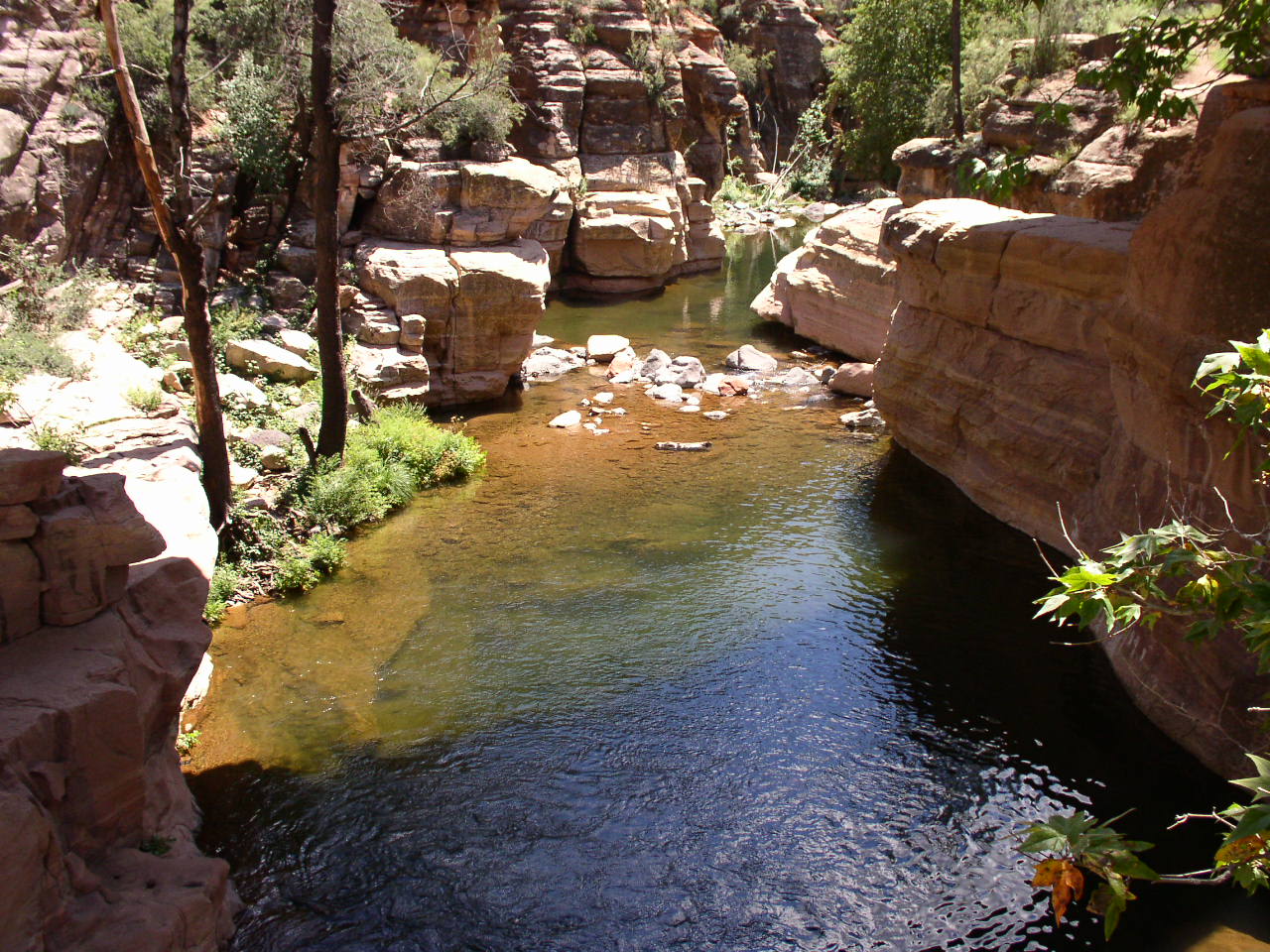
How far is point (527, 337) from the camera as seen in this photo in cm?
1805

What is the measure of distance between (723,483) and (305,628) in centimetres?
663

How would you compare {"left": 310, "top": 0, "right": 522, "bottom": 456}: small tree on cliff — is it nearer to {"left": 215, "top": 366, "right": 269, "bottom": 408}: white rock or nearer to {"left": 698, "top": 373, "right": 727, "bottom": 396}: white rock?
{"left": 215, "top": 366, "right": 269, "bottom": 408}: white rock

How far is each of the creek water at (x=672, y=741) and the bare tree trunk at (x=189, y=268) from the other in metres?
1.68

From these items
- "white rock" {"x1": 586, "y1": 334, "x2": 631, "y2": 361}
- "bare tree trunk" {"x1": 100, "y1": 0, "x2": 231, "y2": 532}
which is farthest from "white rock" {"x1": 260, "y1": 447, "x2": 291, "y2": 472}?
"white rock" {"x1": 586, "y1": 334, "x2": 631, "y2": 361}

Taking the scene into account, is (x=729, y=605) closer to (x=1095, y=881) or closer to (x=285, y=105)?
(x=1095, y=881)

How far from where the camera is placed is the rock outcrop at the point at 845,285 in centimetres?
1988

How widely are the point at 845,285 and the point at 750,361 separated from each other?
104 inches

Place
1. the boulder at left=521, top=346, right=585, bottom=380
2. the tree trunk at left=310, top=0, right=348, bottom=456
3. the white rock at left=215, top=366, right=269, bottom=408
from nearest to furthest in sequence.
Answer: the tree trunk at left=310, top=0, right=348, bottom=456
the white rock at left=215, top=366, right=269, bottom=408
the boulder at left=521, top=346, right=585, bottom=380

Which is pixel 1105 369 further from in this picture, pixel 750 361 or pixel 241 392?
pixel 241 392

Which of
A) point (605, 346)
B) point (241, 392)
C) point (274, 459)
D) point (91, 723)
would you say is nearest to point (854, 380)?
point (605, 346)

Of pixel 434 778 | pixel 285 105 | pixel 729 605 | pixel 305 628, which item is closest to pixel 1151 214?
pixel 729 605

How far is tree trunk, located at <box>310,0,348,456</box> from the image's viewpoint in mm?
12102

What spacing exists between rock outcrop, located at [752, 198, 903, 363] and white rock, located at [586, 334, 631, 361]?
14.2 ft

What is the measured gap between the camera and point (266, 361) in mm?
14836
